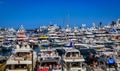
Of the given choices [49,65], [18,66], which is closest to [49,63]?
[49,65]

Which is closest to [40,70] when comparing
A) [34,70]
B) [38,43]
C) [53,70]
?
[53,70]

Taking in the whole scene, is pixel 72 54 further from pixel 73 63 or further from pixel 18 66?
pixel 18 66

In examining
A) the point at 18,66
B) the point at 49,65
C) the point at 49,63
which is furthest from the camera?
the point at 49,63

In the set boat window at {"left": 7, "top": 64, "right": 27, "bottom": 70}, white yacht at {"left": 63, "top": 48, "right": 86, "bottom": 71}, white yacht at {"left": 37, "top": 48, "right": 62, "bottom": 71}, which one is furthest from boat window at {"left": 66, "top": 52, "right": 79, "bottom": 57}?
boat window at {"left": 7, "top": 64, "right": 27, "bottom": 70}

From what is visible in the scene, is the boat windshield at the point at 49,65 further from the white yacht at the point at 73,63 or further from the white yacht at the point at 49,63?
the white yacht at the point at 73,63

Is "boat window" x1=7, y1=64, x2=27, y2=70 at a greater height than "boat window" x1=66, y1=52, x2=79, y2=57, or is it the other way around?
"boat window" x1=66, y1=52, x2=79, y2=57

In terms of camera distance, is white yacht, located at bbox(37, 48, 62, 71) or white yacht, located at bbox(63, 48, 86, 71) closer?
white yacht, located at bbox(37, 48, 62, 71)

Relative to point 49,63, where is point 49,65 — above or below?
below

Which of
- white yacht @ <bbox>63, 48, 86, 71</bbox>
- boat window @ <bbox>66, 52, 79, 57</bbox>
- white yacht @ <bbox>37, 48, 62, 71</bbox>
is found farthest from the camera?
boat window @ <bbox>66, 52, 79, 57</bbox>

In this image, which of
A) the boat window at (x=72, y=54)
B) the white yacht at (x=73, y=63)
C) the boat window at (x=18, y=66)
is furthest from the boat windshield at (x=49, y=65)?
the boat window at (x=72, y=54)

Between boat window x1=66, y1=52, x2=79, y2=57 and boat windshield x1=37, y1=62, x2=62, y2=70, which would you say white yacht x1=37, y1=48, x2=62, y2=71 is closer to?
boat windshield x1=37, y1=62, x2=62, y2=70

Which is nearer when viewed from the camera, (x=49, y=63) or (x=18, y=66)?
(x=18, y=66)

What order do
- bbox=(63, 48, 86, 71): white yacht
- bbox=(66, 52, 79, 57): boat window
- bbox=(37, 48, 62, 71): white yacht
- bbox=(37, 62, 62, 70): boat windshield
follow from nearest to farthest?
bbox=(37, 48, 62, 71): white yacht, bbox=(37, 62, 62, 70): boat windshield, bbox=(63, 48, 86, 71): white yacht, bbox=(66, 52, 79, 57): boat window

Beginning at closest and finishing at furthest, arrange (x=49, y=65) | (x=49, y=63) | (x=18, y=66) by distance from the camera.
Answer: (x=18, y=66), (x=49, y=65), (x=49, y=63)
